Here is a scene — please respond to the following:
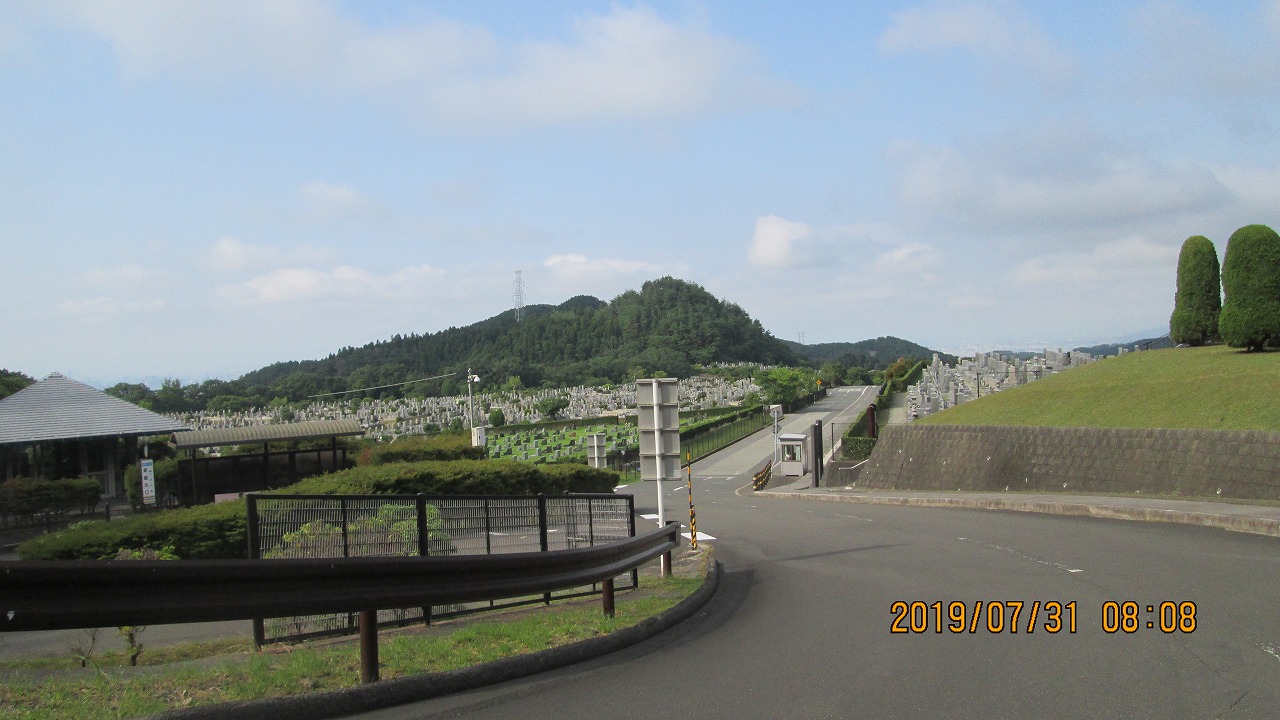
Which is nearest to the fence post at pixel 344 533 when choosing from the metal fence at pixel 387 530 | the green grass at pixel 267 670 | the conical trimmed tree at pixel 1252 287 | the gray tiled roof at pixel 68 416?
the metal fence at pixel 387 530

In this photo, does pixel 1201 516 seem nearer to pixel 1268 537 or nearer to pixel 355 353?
pixel 1268 537

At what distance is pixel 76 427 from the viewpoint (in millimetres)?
28969

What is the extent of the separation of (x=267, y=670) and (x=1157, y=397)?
26033mm

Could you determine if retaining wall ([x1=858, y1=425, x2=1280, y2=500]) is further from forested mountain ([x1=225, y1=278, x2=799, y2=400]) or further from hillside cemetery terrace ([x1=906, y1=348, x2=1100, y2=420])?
forested mountain ([x1=225, y1=278, x2=799, y2=400])

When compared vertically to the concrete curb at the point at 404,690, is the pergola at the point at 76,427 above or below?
above

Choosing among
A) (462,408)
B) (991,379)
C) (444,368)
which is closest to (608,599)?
(991,379)

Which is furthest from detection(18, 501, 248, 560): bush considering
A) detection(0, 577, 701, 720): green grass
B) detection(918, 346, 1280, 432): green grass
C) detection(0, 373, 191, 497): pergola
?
detection(918, 346, 1280, 432): green grass

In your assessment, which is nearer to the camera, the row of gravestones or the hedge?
the hedge

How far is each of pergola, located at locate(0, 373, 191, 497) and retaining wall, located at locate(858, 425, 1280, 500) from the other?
23302 mm

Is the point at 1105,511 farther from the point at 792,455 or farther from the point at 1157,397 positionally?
the point at 792,455

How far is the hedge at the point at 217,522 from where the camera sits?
37.7 ft

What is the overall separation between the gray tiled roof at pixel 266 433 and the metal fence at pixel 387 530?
1829 centimetres

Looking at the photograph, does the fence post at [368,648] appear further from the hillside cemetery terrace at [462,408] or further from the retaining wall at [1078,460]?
the hillside cemetery terrace at [462,408]

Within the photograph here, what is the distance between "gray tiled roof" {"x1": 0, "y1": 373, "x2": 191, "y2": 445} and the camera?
92.5ft
